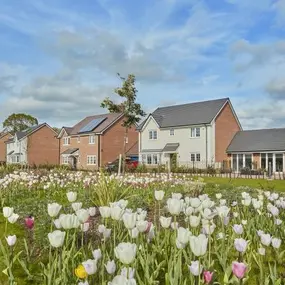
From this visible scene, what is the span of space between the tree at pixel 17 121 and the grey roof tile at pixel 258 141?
206ft

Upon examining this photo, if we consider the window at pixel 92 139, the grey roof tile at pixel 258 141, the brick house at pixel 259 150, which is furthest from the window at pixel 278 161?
the window at pixel 92 139

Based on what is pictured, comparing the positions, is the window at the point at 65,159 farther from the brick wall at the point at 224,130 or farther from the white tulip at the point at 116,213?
the white tulip at the point at 116,213

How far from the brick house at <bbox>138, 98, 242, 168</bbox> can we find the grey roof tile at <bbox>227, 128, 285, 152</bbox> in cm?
122

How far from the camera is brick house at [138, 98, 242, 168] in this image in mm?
46812

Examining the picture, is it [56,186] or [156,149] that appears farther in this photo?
[156,149]

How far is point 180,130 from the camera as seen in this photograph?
1980 inches

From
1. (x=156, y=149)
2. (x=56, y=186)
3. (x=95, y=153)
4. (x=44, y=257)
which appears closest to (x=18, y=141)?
(x=95, y=153)

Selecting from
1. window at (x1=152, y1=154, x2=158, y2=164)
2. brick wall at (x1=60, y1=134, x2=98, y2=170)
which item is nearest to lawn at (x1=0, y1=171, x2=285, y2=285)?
window at (x1=152, y1=154, x2=158, y2=164)

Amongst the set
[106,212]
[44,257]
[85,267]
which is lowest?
[44,257]

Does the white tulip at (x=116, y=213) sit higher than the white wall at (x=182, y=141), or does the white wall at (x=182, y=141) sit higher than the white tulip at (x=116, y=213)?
the white wall at (x=182, y=141)

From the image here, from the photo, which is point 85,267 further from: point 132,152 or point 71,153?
point 71,153

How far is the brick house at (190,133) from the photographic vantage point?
46.8m

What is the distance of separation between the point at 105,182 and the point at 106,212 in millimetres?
6075

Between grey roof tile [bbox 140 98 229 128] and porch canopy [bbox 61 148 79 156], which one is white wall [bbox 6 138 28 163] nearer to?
porch canopy [bbox 61 148 79 156]
